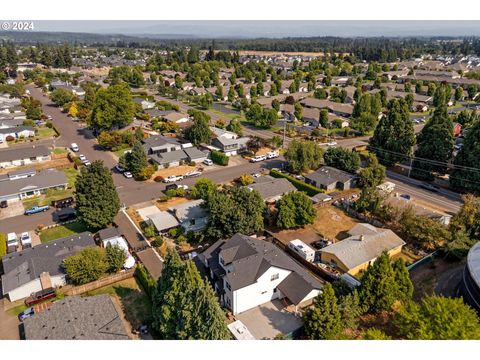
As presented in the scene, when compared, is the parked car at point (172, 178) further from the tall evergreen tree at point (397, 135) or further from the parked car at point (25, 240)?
the tall evergreen tree at point (397, 135)

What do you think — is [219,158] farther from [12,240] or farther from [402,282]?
[402,282]

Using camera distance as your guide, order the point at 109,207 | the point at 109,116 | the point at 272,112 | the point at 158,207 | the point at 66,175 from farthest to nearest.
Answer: the point at 272,112
the point at 109,116
the point at 66,175
the point at 158,207
the point at 109,207

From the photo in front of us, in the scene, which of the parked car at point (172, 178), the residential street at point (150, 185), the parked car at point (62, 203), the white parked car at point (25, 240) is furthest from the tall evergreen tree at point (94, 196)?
the parked car at point (172, 178)

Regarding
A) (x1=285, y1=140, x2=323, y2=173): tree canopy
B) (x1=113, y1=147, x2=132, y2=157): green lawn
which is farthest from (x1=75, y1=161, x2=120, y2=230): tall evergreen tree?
(x1=285, y1=140, x2=323, y2=173): tree canopy

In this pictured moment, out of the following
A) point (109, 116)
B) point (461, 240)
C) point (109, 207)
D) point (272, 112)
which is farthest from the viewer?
point (272, 112)

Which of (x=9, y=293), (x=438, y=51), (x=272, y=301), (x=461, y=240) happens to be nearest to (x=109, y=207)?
(x=9, y=293)

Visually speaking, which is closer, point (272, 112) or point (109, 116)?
point (109, 116)

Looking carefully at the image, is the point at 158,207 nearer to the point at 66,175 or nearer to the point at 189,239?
the point at 189,239
